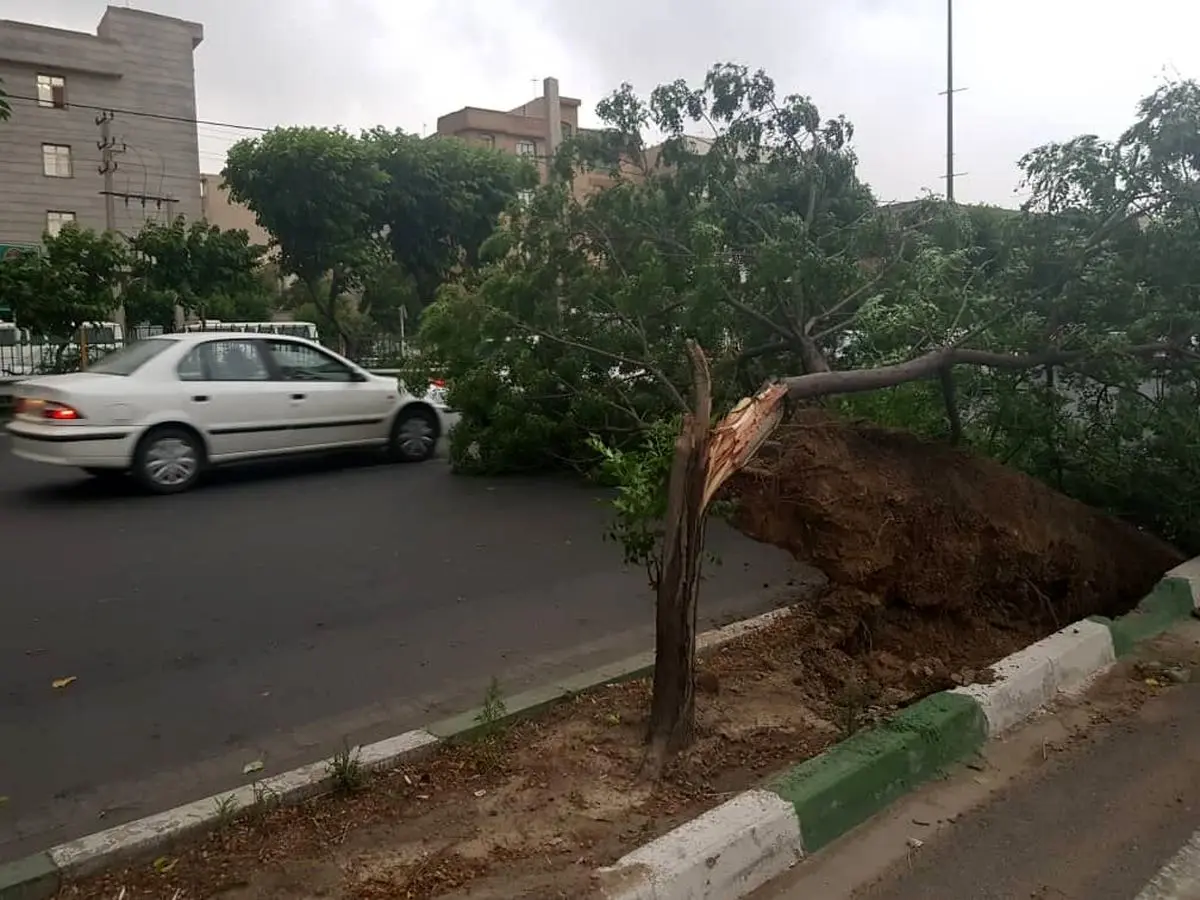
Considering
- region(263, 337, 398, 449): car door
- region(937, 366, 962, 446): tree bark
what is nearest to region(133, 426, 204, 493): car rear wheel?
region(263, 337, 398, 449): car door

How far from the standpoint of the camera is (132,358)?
10242 millimetres

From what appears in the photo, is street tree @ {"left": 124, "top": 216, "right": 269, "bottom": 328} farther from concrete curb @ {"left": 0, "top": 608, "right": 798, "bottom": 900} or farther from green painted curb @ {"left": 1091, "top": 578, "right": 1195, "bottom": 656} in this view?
green painted curb @ {"left": 1091, "top": 578, "right": 1195, "bottom": 656}

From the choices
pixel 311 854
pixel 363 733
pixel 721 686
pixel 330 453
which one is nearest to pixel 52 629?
pixel 363 733

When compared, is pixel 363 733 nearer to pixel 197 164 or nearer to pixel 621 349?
pixel 621 349

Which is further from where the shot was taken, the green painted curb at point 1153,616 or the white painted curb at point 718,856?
the green painted curb at point 1153,616

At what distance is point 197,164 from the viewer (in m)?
45.3

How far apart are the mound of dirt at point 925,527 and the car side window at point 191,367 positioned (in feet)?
21.3

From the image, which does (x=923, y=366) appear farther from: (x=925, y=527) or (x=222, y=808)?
(x=222, y=808)

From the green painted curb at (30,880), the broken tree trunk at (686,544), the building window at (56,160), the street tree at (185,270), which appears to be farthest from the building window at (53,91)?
the green painted curb at (30,880)

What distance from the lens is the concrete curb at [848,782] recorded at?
330cm

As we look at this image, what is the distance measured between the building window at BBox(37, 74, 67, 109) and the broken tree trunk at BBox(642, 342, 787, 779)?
148 ft

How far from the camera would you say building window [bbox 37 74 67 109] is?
4197 centimetres

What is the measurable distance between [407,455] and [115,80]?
38558 millimetres

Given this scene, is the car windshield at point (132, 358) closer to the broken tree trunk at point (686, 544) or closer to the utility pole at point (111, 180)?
the broken tree trunk at point (686, 544)
